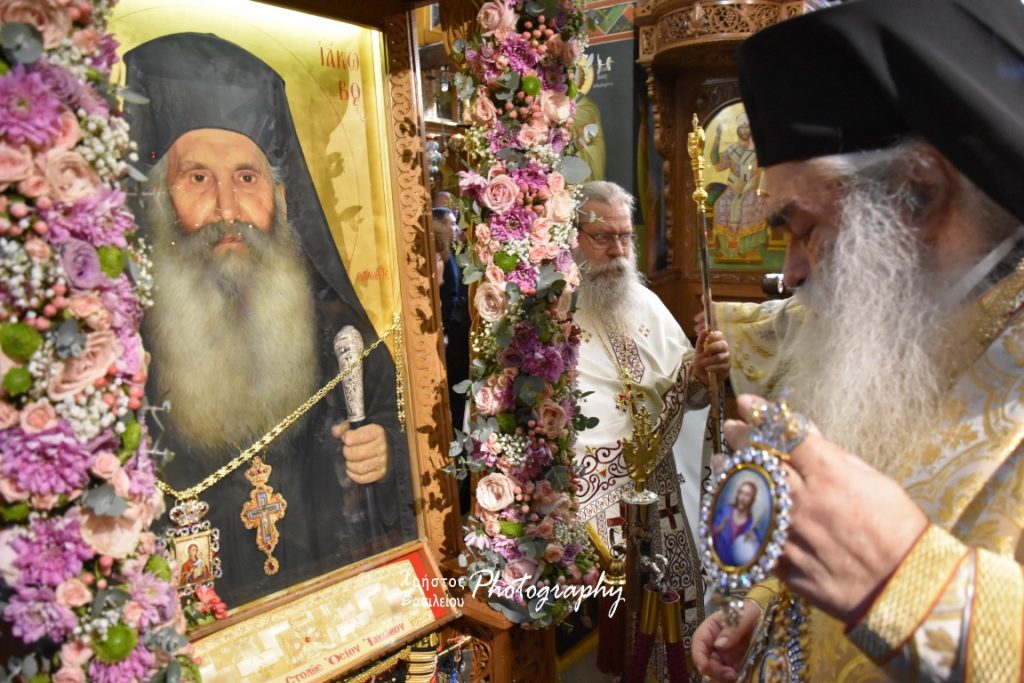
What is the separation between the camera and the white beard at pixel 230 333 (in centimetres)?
166

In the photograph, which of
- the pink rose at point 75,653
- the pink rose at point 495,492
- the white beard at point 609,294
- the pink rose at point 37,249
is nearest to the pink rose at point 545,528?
the pink rose at point 495,492

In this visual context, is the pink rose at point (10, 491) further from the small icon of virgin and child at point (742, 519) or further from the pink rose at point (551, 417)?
the pink rose at point (551, 417)

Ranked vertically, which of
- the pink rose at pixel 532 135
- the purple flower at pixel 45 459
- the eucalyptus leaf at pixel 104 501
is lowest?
the eucalyptus leaf at pixel 104 501

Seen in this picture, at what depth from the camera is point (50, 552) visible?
1247 millimetres

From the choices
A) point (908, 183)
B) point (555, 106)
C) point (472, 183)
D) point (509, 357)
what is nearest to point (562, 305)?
point (509, 357)

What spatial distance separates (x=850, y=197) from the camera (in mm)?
1206

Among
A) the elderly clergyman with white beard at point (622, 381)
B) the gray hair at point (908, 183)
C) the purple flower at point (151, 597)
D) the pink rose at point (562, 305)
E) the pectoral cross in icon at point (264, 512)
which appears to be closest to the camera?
the gray hair at point (908, 183)

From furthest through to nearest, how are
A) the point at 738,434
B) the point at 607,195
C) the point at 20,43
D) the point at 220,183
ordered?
the point at 607,195 → the point at 220,183 → the point at 20,43 → the point at 738,434

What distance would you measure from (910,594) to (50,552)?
4.26 feet

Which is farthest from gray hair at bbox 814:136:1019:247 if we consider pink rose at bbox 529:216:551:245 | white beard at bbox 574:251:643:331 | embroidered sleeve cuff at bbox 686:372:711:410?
white beard at bbox 574:251:643:331

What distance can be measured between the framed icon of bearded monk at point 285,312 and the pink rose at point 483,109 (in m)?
0.19

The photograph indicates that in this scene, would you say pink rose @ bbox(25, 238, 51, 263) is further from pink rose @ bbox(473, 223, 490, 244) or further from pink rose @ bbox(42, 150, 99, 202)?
pink rose @ bbox(473, 223, 490, 244)

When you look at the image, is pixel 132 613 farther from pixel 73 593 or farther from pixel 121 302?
pixel 121 302

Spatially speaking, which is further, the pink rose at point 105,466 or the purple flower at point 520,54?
the purple flower at point 520,54
